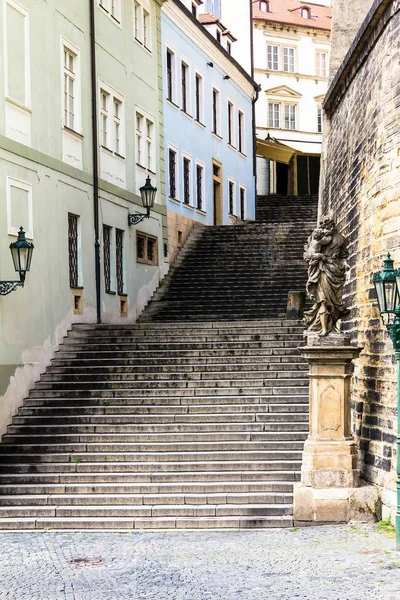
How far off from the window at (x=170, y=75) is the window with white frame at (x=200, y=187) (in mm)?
3489

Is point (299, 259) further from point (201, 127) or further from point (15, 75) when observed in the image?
point (15, 75)

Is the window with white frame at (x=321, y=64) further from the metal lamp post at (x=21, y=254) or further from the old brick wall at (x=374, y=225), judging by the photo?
the metal lamp post at (x=21, y=254)

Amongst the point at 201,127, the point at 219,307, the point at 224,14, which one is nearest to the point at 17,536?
the point at 219,307

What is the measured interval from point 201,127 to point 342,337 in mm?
19902

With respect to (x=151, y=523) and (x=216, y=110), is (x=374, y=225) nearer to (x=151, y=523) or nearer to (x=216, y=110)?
(x=151, y=523)

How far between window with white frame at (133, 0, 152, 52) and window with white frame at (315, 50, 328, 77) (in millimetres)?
34217

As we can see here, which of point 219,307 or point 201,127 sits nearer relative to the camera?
point 219,307

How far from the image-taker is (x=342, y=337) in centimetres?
1377

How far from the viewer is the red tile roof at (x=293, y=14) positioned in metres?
59.9

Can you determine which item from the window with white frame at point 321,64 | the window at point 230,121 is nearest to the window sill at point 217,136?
the window at point 230,121

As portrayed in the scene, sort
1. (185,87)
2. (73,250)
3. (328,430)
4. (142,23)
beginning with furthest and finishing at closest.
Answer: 1. (185,87)
2. (142,23)
3. (73,250)
4. (328,430)

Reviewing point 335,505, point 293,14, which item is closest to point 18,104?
point 335,505

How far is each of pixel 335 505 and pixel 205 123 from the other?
21.6 metres

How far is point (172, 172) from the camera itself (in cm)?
2920
